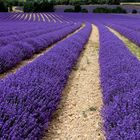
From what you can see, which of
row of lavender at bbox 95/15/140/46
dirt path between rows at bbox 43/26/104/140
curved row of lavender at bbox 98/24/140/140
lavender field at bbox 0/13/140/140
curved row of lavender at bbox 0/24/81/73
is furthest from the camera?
row of lavender at bbox 95/15/140/46

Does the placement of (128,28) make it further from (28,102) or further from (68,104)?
(28,102)

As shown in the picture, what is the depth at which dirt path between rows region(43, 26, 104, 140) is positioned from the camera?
5020 millimetres

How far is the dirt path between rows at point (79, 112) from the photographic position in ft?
16.5

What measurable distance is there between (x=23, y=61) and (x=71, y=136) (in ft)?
21.5

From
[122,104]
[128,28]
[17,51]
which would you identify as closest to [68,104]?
[122,104]

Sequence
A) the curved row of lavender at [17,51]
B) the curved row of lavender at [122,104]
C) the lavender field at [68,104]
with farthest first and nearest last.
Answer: the curved row of lavender at [17,51]
the lavender field at [68,104]
the curved row of lavender at [122,104]

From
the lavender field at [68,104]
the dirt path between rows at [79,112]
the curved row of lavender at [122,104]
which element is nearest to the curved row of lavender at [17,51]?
the lavender field at [68,104]

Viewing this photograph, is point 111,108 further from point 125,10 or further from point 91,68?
point 125,10

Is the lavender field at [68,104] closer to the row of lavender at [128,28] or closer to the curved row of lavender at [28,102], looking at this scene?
the curved row of lavender at [28,102]

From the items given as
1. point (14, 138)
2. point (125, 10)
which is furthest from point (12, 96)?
point (125, 10)

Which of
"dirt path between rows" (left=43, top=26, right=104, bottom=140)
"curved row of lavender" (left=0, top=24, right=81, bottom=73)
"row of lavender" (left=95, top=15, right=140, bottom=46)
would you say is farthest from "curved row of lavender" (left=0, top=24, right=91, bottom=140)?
"row of lavender" (left=95, top=15, right=140, bottom=46)

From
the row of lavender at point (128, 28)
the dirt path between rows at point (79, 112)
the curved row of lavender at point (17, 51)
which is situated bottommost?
the row of lavender at point (128, 28)

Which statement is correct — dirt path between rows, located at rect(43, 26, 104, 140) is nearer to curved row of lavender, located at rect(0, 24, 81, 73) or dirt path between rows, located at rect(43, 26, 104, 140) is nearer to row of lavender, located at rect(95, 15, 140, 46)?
curved row of lavender, located at rect(0, 24, 81, 73)

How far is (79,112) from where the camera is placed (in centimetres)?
604
